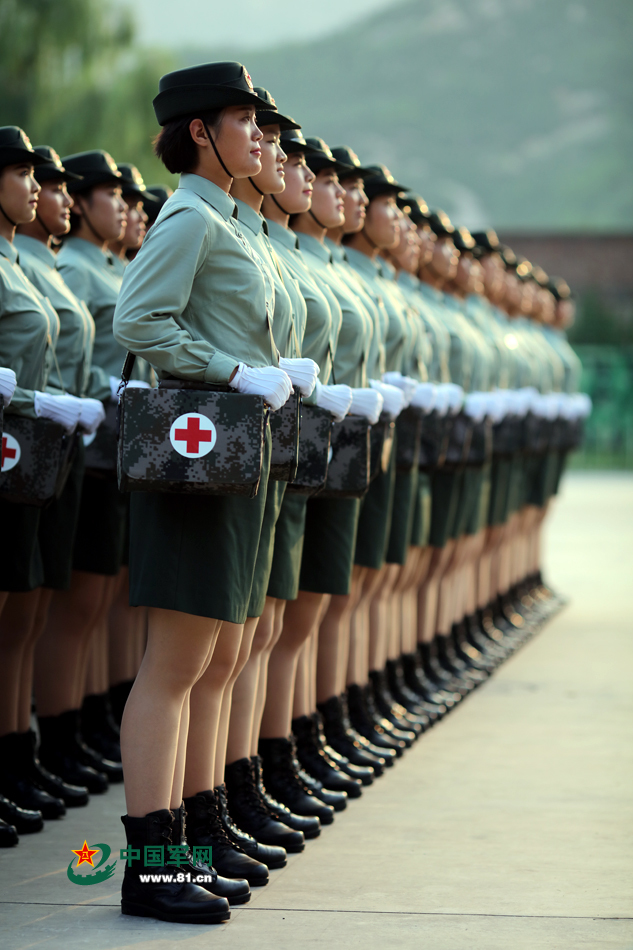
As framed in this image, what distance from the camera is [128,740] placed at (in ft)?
11.2

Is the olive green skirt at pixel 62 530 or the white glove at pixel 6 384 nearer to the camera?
the white glove at pixel 6 384

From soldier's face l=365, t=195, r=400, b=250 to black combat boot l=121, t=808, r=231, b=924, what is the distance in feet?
9.43

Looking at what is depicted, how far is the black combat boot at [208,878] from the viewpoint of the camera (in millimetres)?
3463

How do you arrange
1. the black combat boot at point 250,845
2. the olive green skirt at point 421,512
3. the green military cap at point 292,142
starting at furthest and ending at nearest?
the olive green skirt at point 421,512, the green military cap at point 292,142, the black combat boot at point 250,845

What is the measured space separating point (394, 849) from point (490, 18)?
10543cm

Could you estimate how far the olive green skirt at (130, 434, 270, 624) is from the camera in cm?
341

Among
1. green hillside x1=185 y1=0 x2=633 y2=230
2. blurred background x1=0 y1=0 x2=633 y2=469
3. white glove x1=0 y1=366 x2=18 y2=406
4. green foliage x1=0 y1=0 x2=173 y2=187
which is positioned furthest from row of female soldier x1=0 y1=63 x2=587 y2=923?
green hillside x1=185 y1=0 x2=633 y2=230

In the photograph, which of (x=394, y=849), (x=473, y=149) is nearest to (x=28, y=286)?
(x=394, y=849)

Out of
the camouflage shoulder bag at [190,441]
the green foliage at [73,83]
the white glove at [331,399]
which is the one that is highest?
the green foliage at [73,83]

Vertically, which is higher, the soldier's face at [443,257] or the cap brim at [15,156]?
the soldier's face at [443,257]

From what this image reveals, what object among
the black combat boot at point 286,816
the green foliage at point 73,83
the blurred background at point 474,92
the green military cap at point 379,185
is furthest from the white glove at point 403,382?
the blurred background at point 474,92

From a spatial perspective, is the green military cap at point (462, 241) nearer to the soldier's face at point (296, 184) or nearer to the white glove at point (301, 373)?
the soldier's face at point (296, 184)

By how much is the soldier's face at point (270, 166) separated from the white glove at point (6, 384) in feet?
2.77

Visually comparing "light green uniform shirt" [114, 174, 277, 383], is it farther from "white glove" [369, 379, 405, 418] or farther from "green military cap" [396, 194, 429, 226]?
"green military cap" [396, 194, 429, 226]
